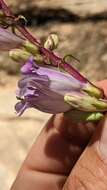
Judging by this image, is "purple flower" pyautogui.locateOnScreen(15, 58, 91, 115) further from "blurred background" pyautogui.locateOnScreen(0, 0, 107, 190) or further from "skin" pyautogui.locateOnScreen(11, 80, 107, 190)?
"blurred background" pyautogui.locateOnScreen(0, 0, 107, 190)

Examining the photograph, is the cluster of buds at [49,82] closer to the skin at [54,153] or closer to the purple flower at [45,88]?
the purple flower at [45,88]

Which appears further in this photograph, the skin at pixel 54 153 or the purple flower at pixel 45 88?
the skin at pixel 54 153

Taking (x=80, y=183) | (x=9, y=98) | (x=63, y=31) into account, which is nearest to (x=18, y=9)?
(x=63, y=31)

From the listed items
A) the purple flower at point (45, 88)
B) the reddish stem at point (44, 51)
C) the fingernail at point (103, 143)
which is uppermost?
the reddish stem at point (44, 51)

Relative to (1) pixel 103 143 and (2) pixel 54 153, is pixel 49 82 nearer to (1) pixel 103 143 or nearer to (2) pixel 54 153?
(1) pixel 103 143

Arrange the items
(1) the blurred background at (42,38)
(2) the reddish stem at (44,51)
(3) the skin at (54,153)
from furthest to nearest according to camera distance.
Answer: (1) the blurred background at (42,38), (3) the skin at (54,153), (2) the reddish stem at (44,51)

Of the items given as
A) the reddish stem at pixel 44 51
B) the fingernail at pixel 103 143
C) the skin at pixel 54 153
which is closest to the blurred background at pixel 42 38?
the skin at pixel 54 153

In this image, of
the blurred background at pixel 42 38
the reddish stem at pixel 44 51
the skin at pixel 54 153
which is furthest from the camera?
the blurred background at pixel 42 38

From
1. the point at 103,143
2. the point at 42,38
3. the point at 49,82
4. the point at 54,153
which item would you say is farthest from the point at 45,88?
the point at 42,38
